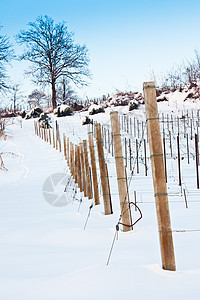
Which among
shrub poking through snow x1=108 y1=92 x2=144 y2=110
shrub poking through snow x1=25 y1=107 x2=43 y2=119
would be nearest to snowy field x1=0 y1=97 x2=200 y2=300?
shrub poking through snow x1=108 y1=92 x2=144 y2=110

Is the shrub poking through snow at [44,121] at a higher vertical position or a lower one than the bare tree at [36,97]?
lower

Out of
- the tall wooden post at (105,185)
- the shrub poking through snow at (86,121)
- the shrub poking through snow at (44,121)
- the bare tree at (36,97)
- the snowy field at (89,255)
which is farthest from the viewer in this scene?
the bare tree at (36,97)

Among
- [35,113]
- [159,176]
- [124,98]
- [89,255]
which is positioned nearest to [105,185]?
[89,255]

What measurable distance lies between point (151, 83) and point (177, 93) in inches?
642

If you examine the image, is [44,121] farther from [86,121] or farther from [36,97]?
[36,97]

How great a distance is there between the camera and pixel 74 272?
168 cm

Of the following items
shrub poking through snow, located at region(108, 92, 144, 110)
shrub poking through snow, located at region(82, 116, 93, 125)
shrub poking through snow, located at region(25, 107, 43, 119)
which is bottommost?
shrub poking through snow, located at region(82, 116, 93, 125)

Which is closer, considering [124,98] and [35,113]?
[124,98]

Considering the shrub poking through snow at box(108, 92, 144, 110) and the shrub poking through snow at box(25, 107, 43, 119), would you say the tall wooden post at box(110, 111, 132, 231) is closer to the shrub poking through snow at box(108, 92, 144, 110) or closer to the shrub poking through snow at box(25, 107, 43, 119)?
the shrub poking through snow at box(108, 92, 144, 110)

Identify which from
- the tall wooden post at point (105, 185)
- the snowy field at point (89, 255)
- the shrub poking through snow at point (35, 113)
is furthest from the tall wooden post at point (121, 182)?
the shrub poking through snow at point (35, 113)

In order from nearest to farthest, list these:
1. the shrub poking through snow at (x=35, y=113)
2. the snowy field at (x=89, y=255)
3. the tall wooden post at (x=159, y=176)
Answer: the snowy field at (x=89, y=255) < the tall wooden post at (x=159, y=176) < the shrub poking through snow at (x=35, y=113)

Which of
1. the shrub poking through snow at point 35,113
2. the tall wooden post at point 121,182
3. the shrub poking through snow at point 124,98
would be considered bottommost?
the tall wooden post at point 121,182

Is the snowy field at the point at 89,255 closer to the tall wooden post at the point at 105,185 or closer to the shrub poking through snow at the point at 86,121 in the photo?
the tall wooden post at the point at 105,185

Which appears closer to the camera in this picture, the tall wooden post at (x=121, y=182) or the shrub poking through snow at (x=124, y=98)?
the tall wooden post at (x=121, y=182)
